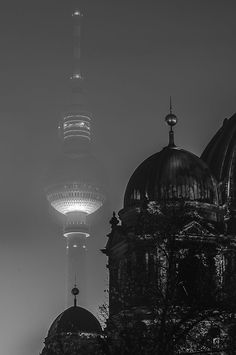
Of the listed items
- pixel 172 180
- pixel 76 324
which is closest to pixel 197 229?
pixel 172 180

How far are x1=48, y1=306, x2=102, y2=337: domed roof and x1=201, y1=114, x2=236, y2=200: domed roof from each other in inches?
759

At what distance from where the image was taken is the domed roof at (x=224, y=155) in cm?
12232

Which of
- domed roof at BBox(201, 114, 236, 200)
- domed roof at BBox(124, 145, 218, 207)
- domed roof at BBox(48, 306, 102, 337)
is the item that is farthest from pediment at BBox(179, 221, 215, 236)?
domed roof at BBox(48, 306, 102, 337)

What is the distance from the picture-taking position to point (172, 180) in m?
109

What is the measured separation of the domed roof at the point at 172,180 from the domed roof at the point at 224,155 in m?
8.43

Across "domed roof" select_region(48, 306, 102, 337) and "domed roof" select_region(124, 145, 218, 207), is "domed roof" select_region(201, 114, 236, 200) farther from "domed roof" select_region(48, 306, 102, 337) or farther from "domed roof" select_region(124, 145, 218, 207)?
"domed roof" select_region(48, 306, 102, 337)

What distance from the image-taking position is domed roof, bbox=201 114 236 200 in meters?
122

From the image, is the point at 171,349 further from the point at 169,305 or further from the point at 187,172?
the point at 187,172

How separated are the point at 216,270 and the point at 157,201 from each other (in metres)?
8.51

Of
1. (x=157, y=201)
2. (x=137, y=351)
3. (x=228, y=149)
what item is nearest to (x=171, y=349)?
(x=137, y=351)

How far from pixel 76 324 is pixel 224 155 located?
24754mm

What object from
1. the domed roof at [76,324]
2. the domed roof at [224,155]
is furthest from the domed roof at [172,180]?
the domed roof at [76,324]

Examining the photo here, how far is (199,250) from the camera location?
70625mm

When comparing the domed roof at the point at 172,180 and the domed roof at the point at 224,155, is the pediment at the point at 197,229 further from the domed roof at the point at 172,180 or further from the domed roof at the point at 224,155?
the domed roof at the point at 224,155
